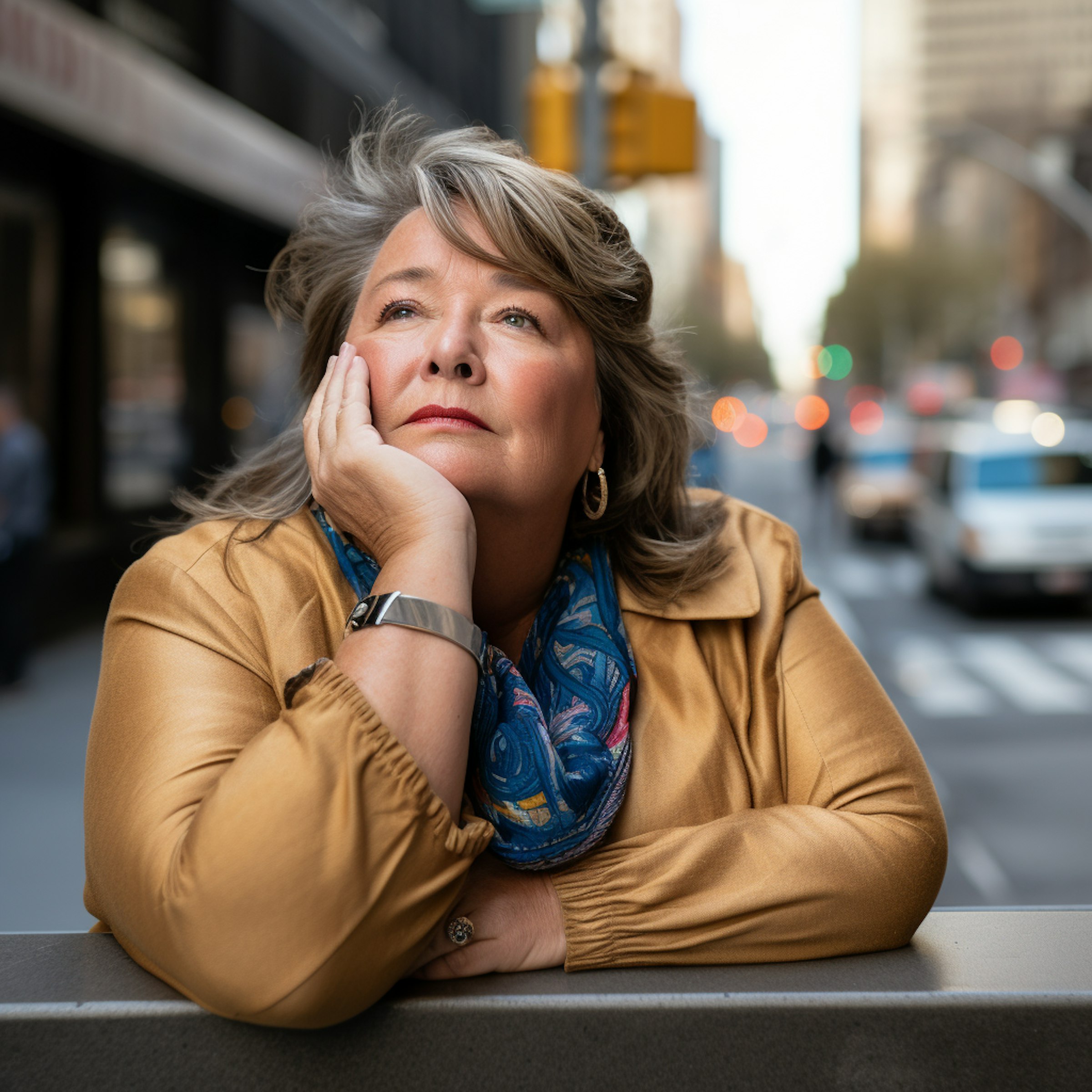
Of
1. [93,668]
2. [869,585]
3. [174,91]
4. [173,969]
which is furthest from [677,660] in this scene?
[869,585]

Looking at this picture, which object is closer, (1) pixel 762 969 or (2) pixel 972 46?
(1) pixel 762 969

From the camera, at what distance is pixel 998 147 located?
26.2 m

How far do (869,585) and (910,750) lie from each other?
49.6 ft

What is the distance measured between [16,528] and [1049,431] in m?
11.0

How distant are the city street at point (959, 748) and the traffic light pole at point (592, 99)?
382cm

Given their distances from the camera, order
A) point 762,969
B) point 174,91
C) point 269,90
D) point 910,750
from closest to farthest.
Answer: point 762,969, point 910,750, point 174,91, point 269,90

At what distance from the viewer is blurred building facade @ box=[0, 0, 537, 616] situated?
10.0 metres

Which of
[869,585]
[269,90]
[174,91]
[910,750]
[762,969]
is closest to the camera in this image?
[762,969]

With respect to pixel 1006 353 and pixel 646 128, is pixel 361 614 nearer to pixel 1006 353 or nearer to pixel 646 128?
pixel 646 128

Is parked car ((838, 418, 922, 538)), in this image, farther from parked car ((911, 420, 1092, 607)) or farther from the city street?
the city street

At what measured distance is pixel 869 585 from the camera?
1664cm

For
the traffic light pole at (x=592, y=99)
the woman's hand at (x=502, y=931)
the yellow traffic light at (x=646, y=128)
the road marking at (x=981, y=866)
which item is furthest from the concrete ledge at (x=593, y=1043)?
the yellow traffic light at (x=646, y=128)

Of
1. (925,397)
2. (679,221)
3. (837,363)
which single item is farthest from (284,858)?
(679,221)

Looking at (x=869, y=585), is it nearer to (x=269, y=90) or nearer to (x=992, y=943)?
(x=269, y=90)
